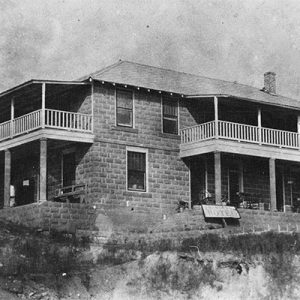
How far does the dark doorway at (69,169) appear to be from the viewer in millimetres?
32750

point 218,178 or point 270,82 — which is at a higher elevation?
point 270,82

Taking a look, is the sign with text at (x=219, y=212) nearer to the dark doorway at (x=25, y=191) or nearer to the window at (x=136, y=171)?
the window at (x=136, y=171)

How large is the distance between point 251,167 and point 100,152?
811 centimetres

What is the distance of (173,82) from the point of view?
117 feet

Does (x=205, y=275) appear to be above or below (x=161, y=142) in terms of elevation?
below

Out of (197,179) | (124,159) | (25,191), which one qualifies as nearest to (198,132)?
(197,179)

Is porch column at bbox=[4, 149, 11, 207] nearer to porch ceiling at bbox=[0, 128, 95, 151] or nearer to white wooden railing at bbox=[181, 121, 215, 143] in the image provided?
porch ceiling at bbox=[0, 128, 95, 151]

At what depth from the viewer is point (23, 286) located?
2133 cm

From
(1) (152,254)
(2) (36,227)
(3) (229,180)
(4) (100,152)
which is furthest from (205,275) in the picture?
(3) (229,180)

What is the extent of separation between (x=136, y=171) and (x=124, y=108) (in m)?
2.69

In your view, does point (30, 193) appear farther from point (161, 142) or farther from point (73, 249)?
point (73, 249)

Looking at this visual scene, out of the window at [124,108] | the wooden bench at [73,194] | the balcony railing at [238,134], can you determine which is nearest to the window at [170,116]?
the balcony railing at [238,134]

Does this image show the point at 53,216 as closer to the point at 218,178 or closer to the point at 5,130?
the point at 5,130

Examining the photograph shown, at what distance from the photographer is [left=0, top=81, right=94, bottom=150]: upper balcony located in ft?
100
